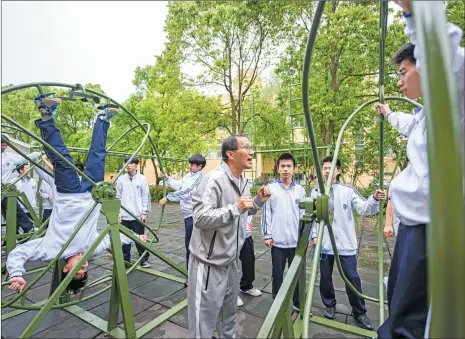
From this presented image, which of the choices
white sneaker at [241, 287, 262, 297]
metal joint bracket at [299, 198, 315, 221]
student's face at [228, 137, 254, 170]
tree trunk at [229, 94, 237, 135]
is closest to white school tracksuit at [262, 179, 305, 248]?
white sneaker at [241, 287, 262, 297]

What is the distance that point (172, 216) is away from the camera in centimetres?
944

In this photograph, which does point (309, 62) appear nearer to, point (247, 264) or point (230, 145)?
point (230, 145)

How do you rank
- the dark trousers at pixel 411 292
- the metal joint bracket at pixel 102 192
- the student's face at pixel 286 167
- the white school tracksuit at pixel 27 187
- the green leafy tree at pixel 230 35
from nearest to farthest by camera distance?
the dark trousers at pixel 411 292, the metal joint bracket at pixel 102 192, the student's face at pixel 286 167, the white school tracksuit at pixel 27 187, the green leafy tree at pixel 230 35

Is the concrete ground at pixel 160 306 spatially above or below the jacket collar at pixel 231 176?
below

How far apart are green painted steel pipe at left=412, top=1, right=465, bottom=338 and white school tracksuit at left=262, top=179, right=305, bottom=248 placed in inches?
90.2

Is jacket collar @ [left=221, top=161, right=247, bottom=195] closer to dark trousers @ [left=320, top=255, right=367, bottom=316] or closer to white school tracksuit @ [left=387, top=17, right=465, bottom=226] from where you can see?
white school tracksuit @ [left=387, top=17, right=465, bottom=226]

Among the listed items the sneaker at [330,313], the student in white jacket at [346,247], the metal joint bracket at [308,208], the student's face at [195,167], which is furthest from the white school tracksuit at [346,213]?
the student's face at [195,167]

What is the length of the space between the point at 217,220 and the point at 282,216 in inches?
49.3

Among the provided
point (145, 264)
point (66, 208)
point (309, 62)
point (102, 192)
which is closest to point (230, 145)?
point (309, 62)

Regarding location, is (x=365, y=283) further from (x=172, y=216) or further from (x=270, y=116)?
(x=270, y=116)

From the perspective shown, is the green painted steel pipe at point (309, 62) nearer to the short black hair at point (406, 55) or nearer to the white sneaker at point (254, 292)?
the short black hair at point (406, 55)

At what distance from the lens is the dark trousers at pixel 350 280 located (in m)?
2.54

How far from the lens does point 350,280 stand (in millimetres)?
2580

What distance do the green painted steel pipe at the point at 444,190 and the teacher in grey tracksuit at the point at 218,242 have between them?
1284 millimetres
